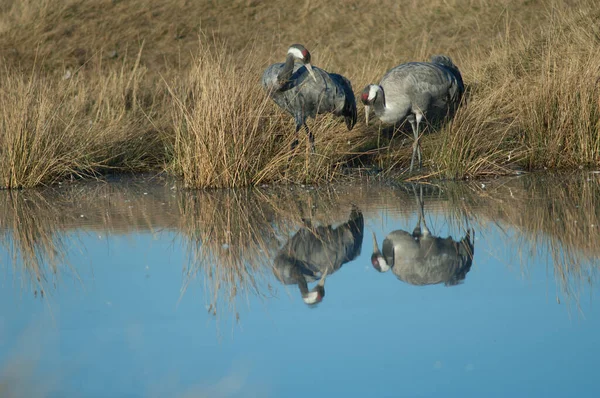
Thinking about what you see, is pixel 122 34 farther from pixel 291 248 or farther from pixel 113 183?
pixel 291 248

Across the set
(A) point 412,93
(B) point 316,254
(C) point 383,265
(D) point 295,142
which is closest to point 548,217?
(C) point 383,265

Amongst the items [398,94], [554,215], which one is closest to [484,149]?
[398,94]

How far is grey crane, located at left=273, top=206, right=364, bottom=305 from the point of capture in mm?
4914

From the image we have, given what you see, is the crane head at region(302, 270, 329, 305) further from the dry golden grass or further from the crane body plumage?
the dry golden grass

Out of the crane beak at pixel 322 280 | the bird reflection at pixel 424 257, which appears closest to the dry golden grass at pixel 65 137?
the bird reflection at pixel 424 257

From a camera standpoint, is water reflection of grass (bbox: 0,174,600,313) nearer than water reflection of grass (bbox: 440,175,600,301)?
No

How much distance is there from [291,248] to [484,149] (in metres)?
3.81

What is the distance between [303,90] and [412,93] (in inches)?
44.5

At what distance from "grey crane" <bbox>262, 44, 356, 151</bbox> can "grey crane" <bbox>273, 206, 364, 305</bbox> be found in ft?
9.68

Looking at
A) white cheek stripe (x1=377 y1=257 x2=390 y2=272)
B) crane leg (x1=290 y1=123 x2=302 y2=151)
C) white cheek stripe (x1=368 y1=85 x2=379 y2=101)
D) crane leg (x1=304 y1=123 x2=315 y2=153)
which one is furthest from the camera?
white cheek stripe (x1=368 y1=85 x2=379 y2=101)

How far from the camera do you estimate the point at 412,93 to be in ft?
30.7

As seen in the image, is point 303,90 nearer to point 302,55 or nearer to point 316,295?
point 302,55

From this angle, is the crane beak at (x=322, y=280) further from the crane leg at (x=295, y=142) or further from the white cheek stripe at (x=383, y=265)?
the crane leg at (x=295, y=142)

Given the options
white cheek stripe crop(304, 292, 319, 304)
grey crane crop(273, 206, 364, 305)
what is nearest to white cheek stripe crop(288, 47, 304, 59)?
grey crane crop(273, 206, 364, 305)
